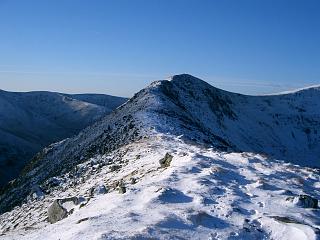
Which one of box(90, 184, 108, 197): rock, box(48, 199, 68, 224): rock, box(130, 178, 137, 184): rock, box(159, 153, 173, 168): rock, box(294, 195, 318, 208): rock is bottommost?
box(48, 199, 68, 224): rock

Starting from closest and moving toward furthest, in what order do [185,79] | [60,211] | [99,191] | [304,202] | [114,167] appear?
[304,202], [60,211], [99,191], [114,167], [185,79]

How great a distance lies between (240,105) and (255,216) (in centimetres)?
6124

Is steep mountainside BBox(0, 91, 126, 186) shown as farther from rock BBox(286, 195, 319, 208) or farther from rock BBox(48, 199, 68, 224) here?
rock BBox(286, 195, 319, 208)

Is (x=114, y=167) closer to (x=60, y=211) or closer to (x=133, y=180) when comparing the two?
(x=133, y=180)

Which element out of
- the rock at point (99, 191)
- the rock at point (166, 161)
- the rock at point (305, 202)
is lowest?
the rock at point (99, 191)

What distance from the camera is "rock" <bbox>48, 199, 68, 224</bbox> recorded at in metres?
15.6

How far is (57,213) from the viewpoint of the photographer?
15.9 metres

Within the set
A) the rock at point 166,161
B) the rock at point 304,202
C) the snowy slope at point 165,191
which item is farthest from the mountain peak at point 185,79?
the rock at point 304,202

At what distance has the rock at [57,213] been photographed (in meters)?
15.6

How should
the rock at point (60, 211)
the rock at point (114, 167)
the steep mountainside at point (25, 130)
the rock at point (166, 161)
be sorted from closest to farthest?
the rock at point (60, 211) < the rock at point (166, 161) < the rock at point (114, 167) < the steep mountainside at point (25, 130)

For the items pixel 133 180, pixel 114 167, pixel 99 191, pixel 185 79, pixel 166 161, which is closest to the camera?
pixel 99 191

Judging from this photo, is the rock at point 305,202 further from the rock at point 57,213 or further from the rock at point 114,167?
the rock at point 114,167

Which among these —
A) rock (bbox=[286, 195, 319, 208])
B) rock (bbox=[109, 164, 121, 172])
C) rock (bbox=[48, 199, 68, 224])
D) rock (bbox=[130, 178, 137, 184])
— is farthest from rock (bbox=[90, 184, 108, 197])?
rock (bbox=[286, 195, 319, 208])

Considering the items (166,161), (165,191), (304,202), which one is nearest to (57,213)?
(165,191)
